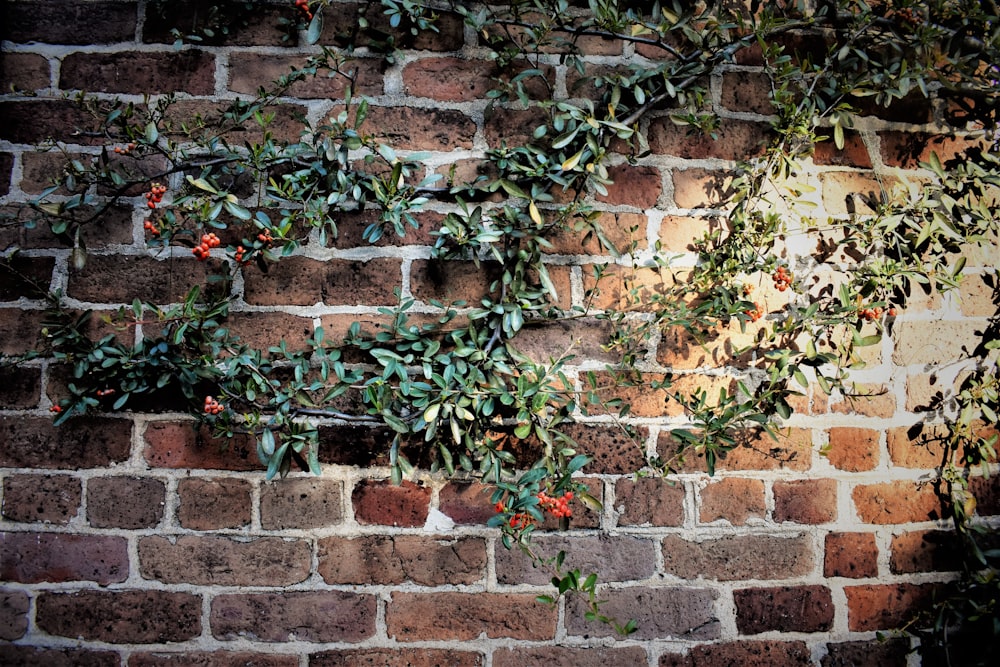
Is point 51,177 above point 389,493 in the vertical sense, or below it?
above

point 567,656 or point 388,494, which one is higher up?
point 388,494

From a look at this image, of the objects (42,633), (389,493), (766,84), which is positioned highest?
(766,84)

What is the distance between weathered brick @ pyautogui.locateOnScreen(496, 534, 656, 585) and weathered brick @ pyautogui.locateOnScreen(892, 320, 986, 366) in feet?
1.96

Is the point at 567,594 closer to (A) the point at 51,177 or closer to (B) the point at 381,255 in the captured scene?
(B) the point at 381,255

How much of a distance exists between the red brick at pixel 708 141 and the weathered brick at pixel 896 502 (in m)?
0.65

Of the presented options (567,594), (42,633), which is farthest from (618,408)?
(42,633)

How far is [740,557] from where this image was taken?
44.3 inches

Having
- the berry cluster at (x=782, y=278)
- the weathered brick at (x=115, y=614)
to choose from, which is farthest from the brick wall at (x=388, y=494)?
the berry cluster at (x=782, y=278)

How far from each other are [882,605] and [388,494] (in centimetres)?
92

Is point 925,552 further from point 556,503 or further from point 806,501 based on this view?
point 556,503

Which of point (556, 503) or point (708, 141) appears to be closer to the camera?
point (556, 503)

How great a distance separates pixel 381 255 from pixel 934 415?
3.48 feet

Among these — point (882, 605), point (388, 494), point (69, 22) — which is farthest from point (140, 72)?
point (882, 605)

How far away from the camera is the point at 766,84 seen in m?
1.17
